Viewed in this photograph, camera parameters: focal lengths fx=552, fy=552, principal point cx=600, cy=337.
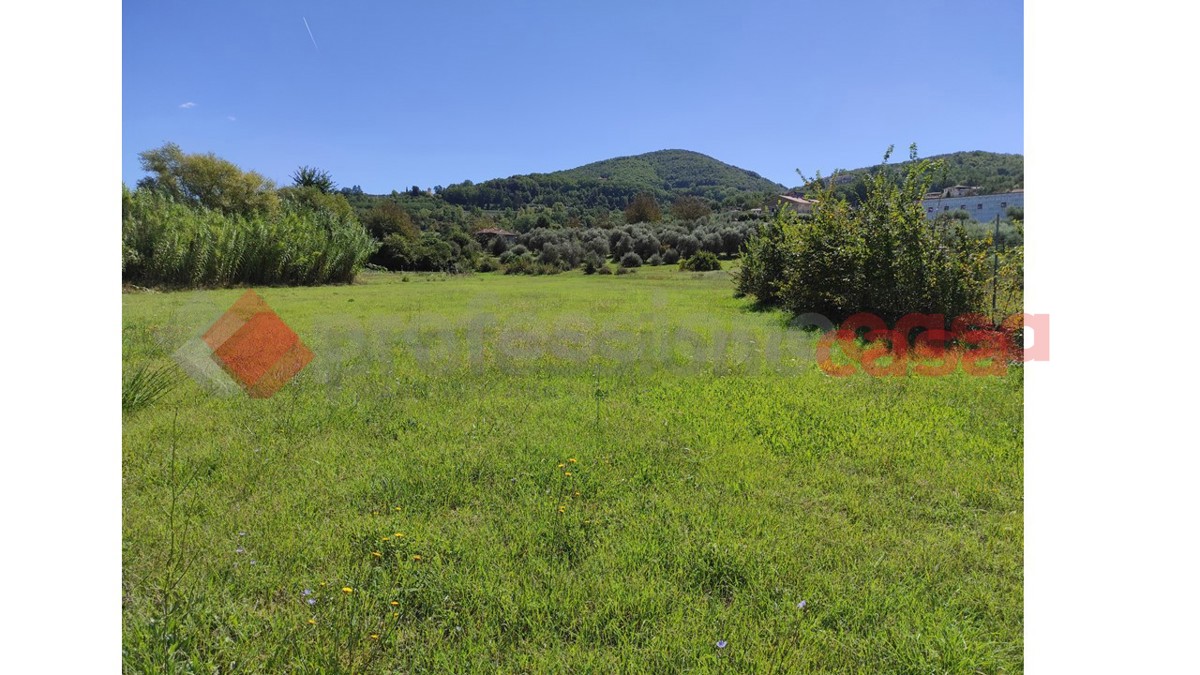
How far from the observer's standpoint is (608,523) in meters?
2.45

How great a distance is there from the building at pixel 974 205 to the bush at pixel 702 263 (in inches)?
524

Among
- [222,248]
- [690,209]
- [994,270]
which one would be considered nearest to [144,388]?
[994,270]

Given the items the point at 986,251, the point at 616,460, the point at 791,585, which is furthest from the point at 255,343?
the point at 986,251

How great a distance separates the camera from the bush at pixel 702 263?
70.8 feet

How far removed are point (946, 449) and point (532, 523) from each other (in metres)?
2.51

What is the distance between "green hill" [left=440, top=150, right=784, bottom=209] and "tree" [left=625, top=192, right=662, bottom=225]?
166 inches

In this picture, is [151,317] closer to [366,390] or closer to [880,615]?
[366,390]

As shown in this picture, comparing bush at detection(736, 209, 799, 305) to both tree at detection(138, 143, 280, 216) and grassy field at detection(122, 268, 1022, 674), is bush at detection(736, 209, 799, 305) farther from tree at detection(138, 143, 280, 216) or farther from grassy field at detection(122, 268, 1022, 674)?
tree at detection(138, 143, 280, 216)

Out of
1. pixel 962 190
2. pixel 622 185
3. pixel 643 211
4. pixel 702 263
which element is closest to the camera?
pixel 962 190

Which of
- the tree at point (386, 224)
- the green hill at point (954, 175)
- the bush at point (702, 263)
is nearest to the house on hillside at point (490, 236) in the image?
the tree at point (386, 224)

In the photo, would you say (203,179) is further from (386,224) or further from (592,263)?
(592,263)

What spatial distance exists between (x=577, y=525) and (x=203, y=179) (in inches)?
1200

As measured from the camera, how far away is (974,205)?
26.8 feet

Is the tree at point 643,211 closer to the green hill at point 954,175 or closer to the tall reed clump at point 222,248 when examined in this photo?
the tall reed clump at point 222,248
